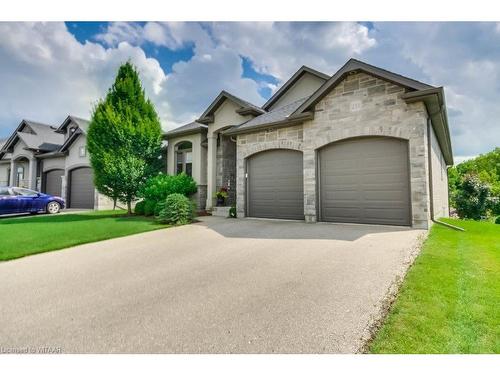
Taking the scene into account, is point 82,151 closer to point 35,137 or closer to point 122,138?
point 35,137

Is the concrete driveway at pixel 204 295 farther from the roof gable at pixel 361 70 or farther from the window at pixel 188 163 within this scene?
the window at pixel 188 163

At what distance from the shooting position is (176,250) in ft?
18.2

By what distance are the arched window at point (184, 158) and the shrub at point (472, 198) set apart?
17.5 meters

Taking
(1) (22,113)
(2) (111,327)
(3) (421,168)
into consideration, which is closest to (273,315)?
(2) (111,327)

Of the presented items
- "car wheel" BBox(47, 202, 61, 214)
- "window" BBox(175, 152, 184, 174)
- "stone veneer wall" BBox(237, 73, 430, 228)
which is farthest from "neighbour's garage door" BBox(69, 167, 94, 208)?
"stone veneer wall" BBox(237, 73, 430, 228)

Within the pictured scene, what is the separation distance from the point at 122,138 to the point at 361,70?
10.2m

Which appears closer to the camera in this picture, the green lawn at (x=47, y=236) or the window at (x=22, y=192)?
the green lawn at (x=47, y=236)

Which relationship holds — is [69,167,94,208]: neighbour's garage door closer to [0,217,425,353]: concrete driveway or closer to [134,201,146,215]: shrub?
[134,201,146,215]: shrub

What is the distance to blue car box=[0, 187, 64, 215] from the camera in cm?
1168

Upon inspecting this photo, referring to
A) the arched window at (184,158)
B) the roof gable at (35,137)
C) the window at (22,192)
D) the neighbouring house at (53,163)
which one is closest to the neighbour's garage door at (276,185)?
the arched window at (184,158)

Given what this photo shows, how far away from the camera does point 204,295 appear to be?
3205mm

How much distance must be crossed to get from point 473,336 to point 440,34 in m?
5.89

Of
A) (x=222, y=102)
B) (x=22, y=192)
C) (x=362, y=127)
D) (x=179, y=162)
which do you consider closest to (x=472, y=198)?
(x=362, y=127)

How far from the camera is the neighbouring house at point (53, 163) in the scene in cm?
1666
